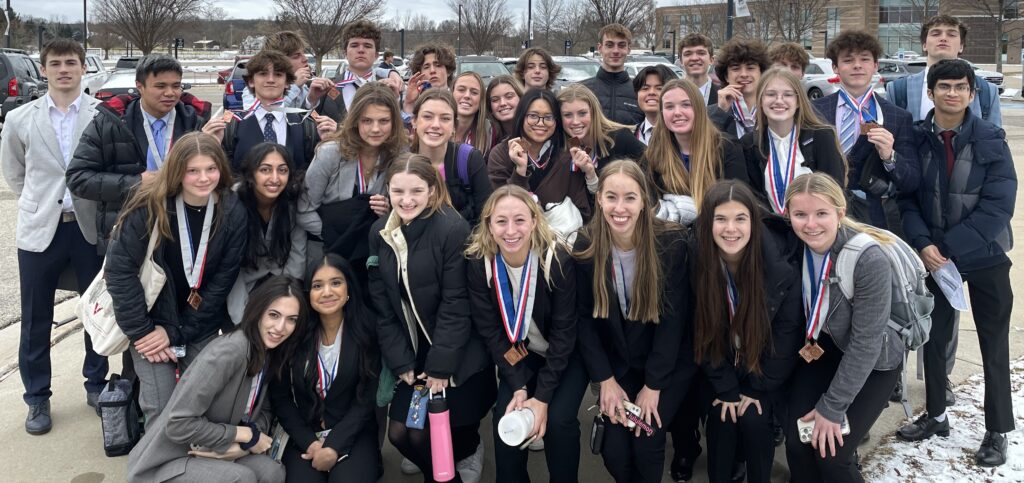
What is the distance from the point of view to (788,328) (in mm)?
3445

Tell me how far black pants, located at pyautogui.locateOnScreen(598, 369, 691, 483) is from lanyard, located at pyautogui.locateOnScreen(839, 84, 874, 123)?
2064mm

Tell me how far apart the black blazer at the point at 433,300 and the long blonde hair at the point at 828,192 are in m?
1.57

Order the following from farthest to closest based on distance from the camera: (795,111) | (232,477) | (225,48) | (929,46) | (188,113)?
1. (225,48)
2. (929,46)
3. (188,113)
4. (795,111)
5. (232,477)

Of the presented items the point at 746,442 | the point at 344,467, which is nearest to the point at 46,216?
the point at 344,467

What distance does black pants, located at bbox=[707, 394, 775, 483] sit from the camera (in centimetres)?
345

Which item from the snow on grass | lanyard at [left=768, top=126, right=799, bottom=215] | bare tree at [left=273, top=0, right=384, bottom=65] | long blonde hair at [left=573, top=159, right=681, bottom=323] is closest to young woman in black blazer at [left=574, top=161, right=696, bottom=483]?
long blonde hair at [left=573, top=159, right=681, bottom=323]

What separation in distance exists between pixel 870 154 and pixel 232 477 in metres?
3.69

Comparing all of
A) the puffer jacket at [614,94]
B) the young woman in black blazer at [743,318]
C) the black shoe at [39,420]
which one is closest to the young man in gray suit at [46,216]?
the black shoe at [39,420]

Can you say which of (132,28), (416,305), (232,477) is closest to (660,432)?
(416,305)

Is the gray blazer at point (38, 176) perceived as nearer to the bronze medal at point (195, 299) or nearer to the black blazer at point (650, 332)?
the bronze medal at point (195, 299)

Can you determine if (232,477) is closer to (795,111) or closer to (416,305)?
(416,305)

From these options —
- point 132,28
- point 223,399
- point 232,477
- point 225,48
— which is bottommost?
point 232,477

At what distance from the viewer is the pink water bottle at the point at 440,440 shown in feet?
11.3

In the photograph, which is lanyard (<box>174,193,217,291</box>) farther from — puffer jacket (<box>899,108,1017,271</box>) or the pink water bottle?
puffer jacket (<box>899,108,1017,271</box>)
